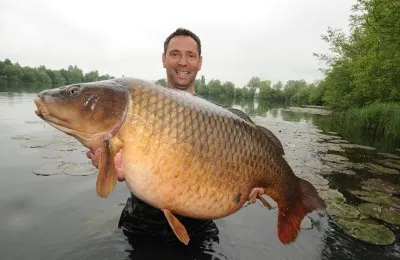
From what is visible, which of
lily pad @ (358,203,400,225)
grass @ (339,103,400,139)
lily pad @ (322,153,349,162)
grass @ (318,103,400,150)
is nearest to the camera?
lily pad @ (358,203,400,225)

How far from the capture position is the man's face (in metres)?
3.24

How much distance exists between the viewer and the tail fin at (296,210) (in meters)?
2.31

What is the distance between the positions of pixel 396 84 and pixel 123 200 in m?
16.0

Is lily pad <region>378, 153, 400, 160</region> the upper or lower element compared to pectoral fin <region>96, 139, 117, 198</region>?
lower

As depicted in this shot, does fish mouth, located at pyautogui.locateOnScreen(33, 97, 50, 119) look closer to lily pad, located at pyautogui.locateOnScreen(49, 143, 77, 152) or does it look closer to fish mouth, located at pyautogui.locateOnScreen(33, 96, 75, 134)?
fish mouth, located at pyautogui.locateOnScreen(33, 96, 75, 134)

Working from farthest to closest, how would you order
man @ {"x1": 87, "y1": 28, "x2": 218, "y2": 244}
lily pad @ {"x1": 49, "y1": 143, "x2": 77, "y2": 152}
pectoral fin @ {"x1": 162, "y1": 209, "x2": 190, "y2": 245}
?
lily pad @ {"x1": 49, "y1": 143, "x2": 77, "y2": 152}, man @ {"x1": 87, "y1": 28, "x2": 218, "y2": 244}, pectoral fin @ {"x1": 162, "y1": 209, "x2": 190, "y2": 245}

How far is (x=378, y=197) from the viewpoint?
5.55 m

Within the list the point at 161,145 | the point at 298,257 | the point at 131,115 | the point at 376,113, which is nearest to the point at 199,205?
the point at 161,145


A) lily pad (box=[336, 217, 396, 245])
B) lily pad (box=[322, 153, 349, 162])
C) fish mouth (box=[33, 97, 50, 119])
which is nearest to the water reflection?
lily pad (box=[322, 153, 349, 162])

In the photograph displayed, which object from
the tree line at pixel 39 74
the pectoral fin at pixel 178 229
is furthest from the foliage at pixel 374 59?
the tree line at pixel 39 74

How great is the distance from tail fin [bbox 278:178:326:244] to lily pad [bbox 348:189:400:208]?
12.2 ft

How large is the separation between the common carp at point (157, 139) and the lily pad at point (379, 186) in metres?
5.21

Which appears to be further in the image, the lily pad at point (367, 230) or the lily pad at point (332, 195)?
the lily pad at point (332, 195)

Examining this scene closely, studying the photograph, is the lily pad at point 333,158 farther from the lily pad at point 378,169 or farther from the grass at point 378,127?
the grass at point 378,127
